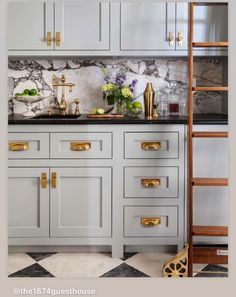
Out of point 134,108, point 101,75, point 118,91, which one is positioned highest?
point 101,75

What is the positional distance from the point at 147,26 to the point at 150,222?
141 cm

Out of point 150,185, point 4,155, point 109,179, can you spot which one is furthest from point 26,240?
point 4,155

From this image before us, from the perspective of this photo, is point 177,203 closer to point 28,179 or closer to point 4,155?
point 28,179

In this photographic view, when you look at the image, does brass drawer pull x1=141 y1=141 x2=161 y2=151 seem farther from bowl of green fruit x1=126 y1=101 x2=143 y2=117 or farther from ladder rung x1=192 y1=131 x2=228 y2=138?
bowl of green fruit x1=126 y1=101 x2=143 y2=117

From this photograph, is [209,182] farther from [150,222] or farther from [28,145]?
[28,145]

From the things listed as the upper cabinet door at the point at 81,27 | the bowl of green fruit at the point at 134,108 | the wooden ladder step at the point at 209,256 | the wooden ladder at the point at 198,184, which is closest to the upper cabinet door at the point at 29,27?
the upper cabinet door at the point at 81,27

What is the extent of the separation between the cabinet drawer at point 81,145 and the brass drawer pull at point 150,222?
48 cm

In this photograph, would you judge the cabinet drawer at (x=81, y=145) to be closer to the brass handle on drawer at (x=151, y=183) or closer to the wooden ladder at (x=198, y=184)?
the brass handle on drawer at (x=151, y=183)

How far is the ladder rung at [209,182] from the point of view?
2.56 m

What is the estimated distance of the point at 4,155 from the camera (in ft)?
5.60

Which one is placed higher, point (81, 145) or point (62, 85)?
point (62, 85)

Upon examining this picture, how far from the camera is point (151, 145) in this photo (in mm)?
2828

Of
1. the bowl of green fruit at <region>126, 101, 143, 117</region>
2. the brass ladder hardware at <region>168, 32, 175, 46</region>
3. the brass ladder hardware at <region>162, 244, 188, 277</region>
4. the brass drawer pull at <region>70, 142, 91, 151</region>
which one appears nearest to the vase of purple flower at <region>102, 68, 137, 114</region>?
the bowl of green fruit at <region>126, 101, 143, 117</region>

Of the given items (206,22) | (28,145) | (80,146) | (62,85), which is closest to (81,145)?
(80,146)
